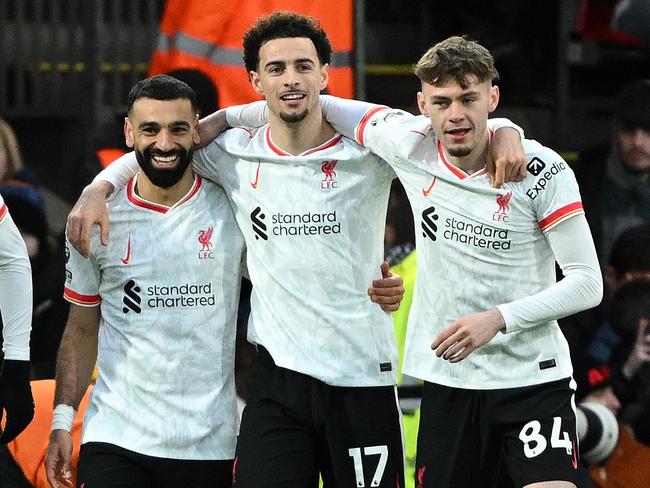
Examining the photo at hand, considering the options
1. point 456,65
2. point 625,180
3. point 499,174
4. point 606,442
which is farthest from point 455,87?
point 625,180

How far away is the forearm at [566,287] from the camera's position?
6250 millimetres

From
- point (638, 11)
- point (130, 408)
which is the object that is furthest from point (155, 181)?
point (638, 11)

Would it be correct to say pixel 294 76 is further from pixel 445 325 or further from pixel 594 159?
pixel 594 159

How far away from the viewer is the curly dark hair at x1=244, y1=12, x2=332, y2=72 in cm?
673

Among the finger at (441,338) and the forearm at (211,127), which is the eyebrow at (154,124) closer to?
the forearm at (211,127)

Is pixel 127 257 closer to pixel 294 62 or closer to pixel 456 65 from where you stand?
pixel 294 62

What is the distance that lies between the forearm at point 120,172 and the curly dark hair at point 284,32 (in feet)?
1.88

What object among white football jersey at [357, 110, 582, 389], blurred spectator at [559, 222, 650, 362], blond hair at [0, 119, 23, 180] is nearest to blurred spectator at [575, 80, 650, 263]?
blurred spectator at [559, 222, 650, 362]

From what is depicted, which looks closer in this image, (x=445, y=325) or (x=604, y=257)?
(x=445, y=325)

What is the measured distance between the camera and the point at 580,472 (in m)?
6.47

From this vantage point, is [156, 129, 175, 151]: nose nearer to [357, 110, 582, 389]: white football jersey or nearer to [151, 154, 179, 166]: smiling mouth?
[151, 154, 179, 166]: smiling mouth

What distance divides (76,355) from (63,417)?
0.23 m

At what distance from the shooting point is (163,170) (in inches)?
258

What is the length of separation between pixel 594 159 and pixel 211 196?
10.1 ft
